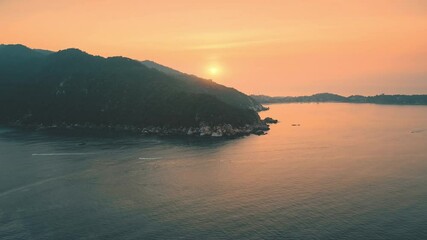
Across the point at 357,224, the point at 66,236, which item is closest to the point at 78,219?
the point at 66,236

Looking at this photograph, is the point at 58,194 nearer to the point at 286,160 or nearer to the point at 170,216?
the point at 170,216

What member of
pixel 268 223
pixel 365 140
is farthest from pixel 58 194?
pixel 365 140

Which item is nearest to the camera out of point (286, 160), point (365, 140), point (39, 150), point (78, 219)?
point (78, 219)

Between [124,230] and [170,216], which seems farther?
[170,216]

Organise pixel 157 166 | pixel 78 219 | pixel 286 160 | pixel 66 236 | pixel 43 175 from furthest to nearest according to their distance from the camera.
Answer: pixel 286 160
pixel 157 166
pixel 43 175
pixel 78 219
pixel 66 236

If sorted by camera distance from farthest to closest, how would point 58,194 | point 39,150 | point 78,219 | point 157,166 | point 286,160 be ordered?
point 39,150 → point 286,160 → point 157,166 → point 58,194 → point 78,219

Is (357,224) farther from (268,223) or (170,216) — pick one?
(170,216)
